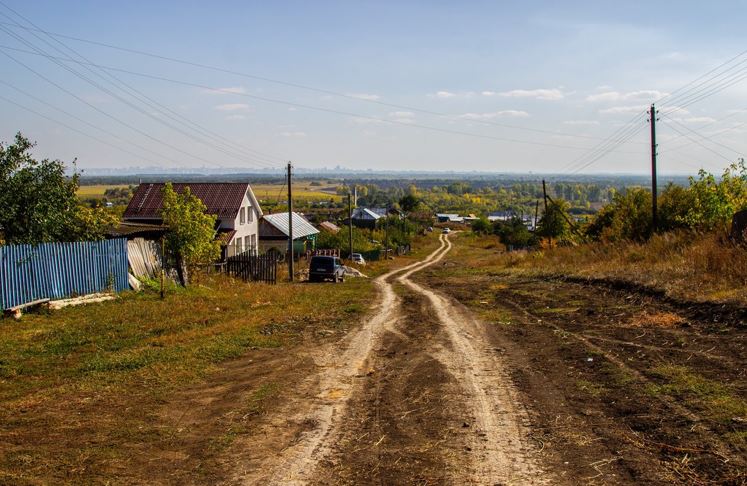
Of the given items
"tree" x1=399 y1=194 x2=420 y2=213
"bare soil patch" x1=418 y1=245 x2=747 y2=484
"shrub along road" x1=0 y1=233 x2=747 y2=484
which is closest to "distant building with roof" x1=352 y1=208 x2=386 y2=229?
"tree" x1=399 y1=194 x2=420 y2=213

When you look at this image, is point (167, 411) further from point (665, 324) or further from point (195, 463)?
point (665, 324)

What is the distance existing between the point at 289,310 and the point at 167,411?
9296mm

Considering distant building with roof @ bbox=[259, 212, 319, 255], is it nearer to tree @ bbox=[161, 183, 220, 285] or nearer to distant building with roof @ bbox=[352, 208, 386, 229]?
tree @ bbox=[161, 183, 220, 285]

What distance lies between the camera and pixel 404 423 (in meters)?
7.39

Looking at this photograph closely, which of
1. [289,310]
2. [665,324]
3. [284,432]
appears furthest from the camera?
[289,310]

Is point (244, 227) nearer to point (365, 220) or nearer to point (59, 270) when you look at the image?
point (59, 270)

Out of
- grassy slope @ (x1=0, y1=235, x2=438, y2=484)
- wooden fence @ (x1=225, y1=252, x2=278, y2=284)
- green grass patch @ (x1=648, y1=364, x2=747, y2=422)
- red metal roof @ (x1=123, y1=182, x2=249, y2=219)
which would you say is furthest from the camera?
red metal roof @ (x1=123, y1=182, x2=249, y2=219)

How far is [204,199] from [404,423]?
127 feet

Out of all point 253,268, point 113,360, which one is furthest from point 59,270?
point 253,268

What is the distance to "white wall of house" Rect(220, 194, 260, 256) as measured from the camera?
137 feet

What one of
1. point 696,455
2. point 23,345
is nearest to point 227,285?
point 23,345

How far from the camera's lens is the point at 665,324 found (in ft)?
41.1

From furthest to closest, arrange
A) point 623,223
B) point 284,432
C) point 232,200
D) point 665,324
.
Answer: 1. point 232,200
2. point 623,223
3. point 665,324
4. point 284,432

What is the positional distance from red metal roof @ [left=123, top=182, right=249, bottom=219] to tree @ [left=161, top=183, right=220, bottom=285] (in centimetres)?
1668
